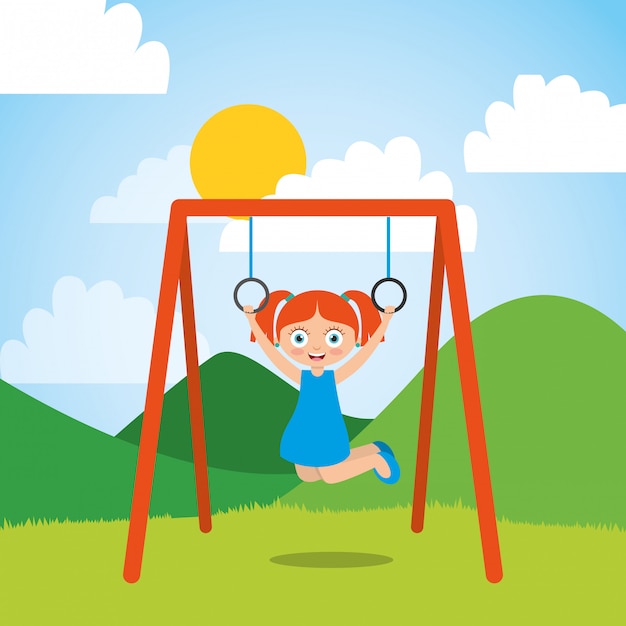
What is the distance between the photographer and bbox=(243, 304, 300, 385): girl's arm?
639 cm

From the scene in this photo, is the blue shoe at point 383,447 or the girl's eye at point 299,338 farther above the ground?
the girl's eye at point 299,338

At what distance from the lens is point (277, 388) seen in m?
7.83

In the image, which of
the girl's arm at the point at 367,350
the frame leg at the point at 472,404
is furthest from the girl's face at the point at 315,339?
the frame leg at the point at 472,404

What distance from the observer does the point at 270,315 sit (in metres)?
6.48

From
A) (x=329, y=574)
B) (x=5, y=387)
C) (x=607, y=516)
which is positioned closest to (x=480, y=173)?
(x=607, y=516)

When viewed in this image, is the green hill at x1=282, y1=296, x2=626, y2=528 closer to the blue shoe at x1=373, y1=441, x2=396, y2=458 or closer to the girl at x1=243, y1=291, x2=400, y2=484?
the blue shoe at x1=373, y1=441, x2=396, y2=458

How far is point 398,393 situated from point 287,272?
1.06m

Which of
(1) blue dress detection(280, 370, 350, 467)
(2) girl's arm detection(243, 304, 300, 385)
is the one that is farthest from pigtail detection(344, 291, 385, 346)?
(2) girl's arm detection(243, 304, 300, 385)

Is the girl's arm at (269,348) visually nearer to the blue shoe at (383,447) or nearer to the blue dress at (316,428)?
the blue dress at (316,428)

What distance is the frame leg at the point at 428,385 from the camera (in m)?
6.51

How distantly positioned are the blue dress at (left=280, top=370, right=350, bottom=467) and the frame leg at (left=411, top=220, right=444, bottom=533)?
1.97ft

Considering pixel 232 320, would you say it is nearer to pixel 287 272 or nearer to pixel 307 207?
pixel 287 272

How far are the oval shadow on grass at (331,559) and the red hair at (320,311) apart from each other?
3.83ft

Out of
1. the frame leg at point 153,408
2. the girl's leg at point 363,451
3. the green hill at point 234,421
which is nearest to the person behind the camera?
the frame leg at point 153,408
